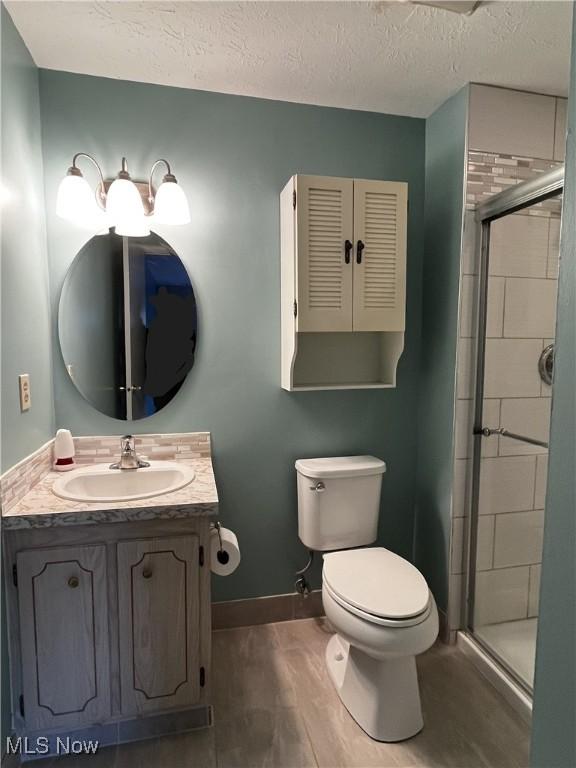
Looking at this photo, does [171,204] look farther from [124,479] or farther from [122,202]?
[124,479]

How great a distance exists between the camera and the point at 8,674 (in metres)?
1.31

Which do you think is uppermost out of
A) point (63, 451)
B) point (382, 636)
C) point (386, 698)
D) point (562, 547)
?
point (562, 547)

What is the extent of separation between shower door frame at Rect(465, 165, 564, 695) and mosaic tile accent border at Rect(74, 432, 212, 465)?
45.6 inches

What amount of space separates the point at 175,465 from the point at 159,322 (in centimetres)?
59

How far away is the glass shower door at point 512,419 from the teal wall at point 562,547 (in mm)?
1202

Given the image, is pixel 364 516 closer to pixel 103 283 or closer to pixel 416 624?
pixel 416 624

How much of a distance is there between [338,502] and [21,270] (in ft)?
4.83

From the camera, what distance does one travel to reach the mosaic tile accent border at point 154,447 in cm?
175

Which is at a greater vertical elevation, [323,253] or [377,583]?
[323,253]

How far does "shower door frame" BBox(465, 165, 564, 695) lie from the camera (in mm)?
1588

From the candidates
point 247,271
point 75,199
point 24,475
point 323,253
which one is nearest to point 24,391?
point 24,475

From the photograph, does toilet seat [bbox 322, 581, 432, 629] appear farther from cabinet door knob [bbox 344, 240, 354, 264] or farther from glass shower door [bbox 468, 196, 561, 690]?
cabinet door knob [bbox 344, 240, 354, 264]

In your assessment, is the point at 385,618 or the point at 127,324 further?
the point at 127,324

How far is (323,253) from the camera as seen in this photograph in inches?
66.9
